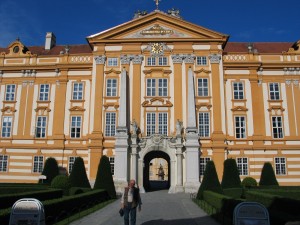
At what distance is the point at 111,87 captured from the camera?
34500 millimetres

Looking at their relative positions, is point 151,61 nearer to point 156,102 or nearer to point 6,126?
point 156,102

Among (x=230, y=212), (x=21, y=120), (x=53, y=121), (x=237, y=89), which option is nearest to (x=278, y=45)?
(x=237, y=89)

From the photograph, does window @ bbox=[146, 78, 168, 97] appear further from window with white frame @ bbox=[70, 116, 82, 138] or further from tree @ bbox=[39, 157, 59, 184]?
tree @ bbox=[39, 157, 59, 184]

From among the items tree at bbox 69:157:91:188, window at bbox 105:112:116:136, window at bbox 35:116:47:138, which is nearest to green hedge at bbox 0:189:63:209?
tree at bbox 69:157:91:188

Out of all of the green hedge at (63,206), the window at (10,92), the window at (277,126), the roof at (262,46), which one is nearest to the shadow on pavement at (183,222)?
the green hedge at (63,206)

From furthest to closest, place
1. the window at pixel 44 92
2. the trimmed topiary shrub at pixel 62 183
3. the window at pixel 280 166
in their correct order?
the window at pixel 44 92
the window at pixel 280 166
the trimmed topiary shrub at pixel 62 183

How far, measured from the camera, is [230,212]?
546 inches

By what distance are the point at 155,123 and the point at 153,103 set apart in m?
1.92

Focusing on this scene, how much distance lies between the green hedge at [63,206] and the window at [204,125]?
1400 centimetres

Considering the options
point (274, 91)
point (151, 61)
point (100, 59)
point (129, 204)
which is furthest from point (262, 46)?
point (129, 204)

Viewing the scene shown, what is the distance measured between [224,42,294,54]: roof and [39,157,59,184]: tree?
71.8 ft

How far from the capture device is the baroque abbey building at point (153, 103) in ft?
107

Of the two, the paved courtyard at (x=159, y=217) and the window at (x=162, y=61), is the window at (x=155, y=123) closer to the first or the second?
the window at (x=162, y=61)

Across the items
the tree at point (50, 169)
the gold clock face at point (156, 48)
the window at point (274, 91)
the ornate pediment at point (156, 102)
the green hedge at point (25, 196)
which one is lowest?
the green hedge at point (25, 196)
